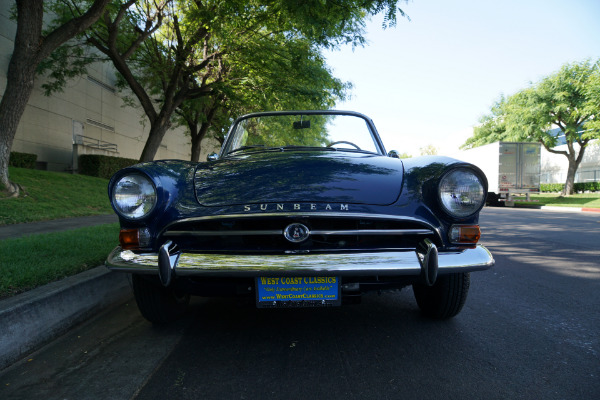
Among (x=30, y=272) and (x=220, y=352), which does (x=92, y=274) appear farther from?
(x=220, y=352)

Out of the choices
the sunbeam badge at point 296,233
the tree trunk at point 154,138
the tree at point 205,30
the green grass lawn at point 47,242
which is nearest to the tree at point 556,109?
the tree at point 205,30

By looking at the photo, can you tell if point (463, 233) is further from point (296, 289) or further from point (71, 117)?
point (71, 117)

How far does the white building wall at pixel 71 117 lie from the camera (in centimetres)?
1388

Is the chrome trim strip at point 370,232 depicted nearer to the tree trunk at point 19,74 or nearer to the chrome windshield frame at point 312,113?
the chrome windshield frame at point 312,113

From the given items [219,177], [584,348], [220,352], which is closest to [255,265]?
[220,352]

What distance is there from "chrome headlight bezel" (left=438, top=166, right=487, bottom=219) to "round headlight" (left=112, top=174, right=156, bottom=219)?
1582 mm

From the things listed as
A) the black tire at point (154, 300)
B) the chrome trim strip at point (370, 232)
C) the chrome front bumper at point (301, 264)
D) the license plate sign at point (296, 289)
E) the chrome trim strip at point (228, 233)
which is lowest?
the black tire at point (154, 300)

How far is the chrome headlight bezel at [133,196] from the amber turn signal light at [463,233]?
1621 millimetres

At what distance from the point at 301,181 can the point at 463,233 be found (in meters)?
0.93

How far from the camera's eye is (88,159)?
626 inches

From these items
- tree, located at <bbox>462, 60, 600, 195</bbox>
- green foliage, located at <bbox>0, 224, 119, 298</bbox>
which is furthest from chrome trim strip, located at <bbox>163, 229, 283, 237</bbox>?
tree, located at <bbox>462, 60, 600, 195</bbox>

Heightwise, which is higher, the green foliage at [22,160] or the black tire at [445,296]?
the green foliage at [22,160]

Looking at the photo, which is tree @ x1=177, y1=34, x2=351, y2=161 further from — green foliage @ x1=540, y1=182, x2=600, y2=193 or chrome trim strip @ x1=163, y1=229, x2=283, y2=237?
green foliage @ x1=540, y1=182, x2=600, y2=193

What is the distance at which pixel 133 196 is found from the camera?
2184 mm
